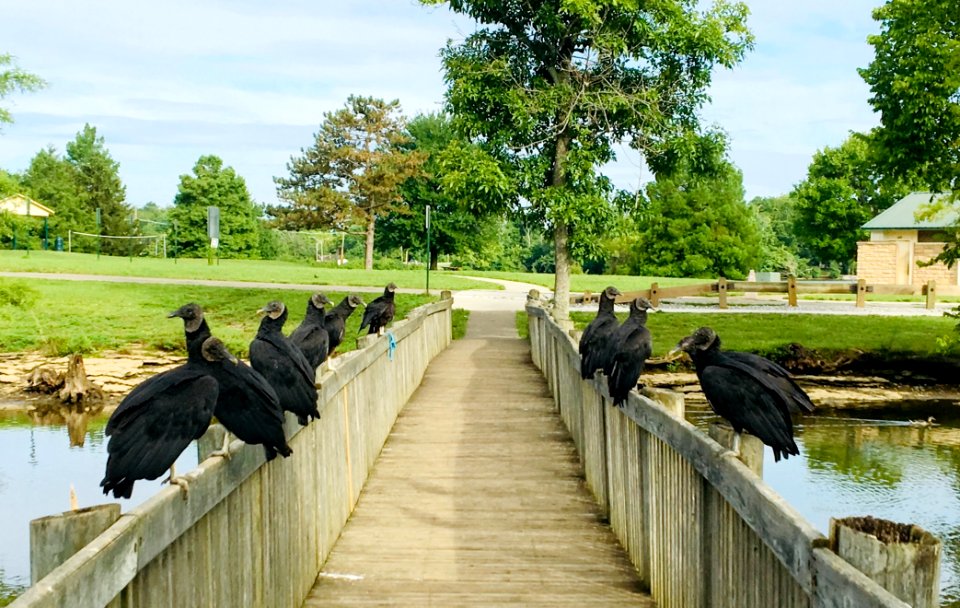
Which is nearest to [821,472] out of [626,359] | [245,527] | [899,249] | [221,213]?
[626,359]

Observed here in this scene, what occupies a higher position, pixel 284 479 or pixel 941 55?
pixel 941 55

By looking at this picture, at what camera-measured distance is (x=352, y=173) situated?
222ft

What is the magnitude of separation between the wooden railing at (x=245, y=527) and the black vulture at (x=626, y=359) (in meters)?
2.05

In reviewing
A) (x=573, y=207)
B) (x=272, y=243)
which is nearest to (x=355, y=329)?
(x=573, y=207)

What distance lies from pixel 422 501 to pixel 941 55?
2121cm

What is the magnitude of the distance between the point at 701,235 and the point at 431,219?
19.1 meters

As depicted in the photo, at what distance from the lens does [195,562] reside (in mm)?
4055

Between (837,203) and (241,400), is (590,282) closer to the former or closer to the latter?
(837,203)

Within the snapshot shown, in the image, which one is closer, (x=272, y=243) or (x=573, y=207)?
(x=573, y=207)

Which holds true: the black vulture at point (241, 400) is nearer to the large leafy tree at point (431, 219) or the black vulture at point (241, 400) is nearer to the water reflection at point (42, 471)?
the water reflection at point (42, 471)

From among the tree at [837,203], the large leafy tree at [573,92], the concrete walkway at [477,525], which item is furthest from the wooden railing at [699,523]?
the tree at [837,203]

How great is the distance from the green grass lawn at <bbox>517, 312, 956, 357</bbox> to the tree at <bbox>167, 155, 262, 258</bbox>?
59.8 m

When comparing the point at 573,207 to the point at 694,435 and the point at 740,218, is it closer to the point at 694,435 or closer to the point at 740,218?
the point at 694,435

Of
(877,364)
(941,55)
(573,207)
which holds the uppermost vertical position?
(941,55)
